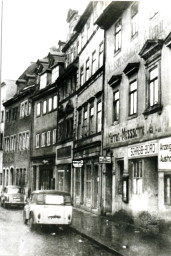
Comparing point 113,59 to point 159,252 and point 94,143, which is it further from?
point 159,252

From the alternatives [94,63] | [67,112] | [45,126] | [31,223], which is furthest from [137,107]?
[67,112]

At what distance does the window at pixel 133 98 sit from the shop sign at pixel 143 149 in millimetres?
1383

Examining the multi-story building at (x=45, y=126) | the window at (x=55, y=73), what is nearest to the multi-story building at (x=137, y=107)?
the multi-story building at (x=45, y=126)

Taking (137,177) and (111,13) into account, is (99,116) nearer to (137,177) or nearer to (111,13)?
(111,13)

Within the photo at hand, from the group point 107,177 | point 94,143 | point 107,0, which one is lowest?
point 107,177

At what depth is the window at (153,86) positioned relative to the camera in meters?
14.7

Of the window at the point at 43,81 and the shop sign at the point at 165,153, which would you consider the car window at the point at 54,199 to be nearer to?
the shop sign at the point at 165,153

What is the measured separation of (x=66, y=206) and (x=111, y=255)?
5348 mm

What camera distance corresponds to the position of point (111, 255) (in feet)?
35.5

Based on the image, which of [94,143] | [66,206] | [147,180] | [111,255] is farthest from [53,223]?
[94,143]

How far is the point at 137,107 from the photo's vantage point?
54.0 ft

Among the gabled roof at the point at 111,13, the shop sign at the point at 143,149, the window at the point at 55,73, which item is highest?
the gabled roof at the point at 111,13

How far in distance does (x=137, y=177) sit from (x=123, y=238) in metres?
3.89

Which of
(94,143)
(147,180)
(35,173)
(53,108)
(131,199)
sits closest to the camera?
(147,180)
